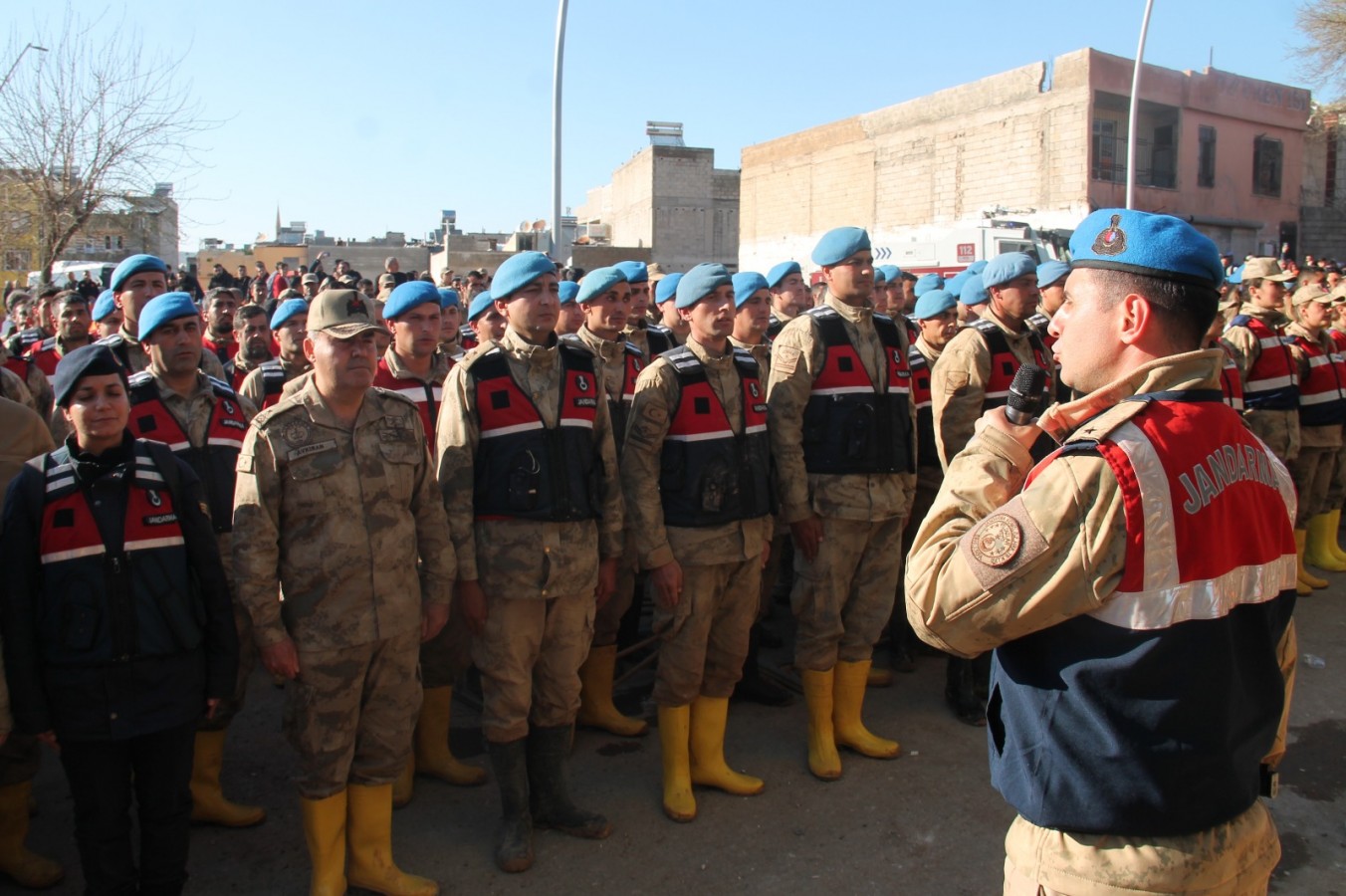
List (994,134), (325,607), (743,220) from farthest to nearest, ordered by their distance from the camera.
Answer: (743,220)
(994,134)
(325,607)

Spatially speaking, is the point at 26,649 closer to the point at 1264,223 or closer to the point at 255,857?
the point at 255,857

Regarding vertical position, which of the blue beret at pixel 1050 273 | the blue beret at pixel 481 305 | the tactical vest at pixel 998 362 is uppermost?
the blue beret at pixel 1050 273

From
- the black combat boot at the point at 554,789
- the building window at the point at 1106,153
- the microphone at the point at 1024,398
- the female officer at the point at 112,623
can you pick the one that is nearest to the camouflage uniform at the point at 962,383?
the black combat boot at the point at 554,789

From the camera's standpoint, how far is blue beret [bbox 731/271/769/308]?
530 centimetres

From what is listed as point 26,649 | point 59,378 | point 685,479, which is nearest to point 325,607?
point 26,649

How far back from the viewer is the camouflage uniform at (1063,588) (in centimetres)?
175

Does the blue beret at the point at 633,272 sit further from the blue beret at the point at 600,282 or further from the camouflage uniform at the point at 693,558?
the camouflage uniform at the point at 693,558

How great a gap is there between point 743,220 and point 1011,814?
38127 millimetres

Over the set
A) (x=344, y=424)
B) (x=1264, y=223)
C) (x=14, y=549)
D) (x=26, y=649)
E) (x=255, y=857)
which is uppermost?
(x=1264, y=223)

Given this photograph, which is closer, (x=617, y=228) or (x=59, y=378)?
(x=59, y=378)

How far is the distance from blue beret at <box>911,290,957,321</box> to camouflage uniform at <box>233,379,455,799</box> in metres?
4.33

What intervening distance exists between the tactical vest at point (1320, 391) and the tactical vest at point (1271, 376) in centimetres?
31

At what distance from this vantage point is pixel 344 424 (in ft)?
11.7

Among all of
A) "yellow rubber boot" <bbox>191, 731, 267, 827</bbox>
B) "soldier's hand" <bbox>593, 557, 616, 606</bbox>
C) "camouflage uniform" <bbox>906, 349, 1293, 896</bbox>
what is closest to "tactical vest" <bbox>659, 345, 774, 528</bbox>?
"soldier's hand" <bbox>593, 557, 616, 606</bbox>
